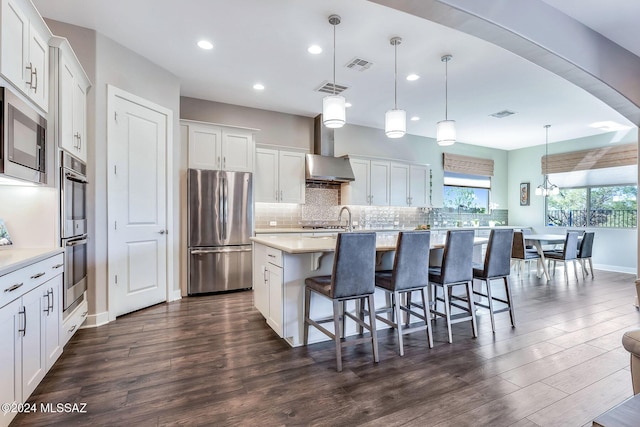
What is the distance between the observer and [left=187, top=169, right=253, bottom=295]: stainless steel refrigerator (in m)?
4.35

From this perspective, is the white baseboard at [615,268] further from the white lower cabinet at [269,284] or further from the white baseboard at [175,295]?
the white baseboard at [175,295]

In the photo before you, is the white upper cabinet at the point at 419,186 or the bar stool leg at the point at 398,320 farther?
the white upper cabinet at the point at 419,186

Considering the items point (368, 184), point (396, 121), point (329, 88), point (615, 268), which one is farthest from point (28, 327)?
point (615, 268)

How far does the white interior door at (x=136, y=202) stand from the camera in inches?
133

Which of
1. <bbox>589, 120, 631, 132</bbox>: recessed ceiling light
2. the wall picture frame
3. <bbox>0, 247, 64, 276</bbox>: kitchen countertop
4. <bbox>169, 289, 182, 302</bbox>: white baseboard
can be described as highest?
<bbox>589, 120, 631, 132</bbox>: recessed ceiling light

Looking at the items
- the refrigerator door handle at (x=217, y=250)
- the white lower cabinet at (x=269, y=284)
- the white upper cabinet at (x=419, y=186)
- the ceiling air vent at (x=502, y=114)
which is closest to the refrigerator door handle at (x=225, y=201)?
the refrigerator door handle at (x=217, y=250)

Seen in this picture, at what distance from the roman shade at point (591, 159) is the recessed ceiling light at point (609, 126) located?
38cm

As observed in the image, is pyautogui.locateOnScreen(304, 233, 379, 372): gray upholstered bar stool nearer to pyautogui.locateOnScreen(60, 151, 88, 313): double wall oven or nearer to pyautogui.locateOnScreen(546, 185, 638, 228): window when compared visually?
pyautogui.locateOnScreen(60, 151, 88, 313): double wall oven

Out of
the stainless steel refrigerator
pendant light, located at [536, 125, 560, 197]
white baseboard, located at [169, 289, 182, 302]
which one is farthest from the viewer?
pendant light, located at [536, 125, 560, 197]

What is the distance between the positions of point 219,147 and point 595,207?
307 inches

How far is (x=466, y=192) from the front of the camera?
26.2 feet

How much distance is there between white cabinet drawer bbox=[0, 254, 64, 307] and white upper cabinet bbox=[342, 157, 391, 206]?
4.50m

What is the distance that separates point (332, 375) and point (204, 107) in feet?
14.6

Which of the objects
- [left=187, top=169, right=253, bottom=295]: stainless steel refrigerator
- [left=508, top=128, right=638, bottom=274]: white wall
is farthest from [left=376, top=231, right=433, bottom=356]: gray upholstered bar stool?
[left=508, top=128, right=638, bottom=274]: white wall
